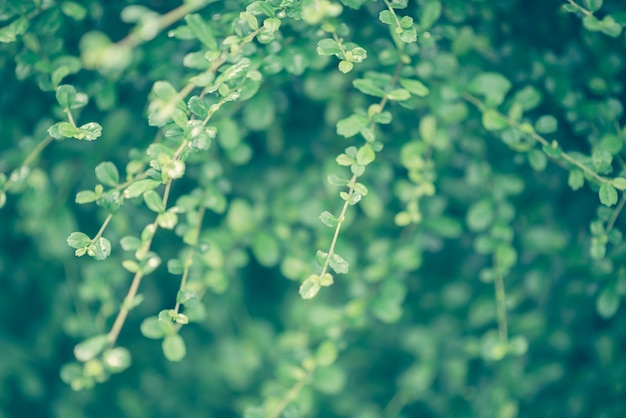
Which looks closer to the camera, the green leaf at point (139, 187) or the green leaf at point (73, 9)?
the green leaf at point (139, 187)

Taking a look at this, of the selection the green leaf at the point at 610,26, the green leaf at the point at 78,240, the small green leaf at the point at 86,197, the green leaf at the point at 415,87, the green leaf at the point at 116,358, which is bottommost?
the green leaf at the point at 116,358

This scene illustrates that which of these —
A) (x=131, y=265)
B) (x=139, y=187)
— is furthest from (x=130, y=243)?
(x=139, y=187)

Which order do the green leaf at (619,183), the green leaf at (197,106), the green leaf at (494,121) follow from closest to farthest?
1. the green leaf at (197,106)
2. the green leaf at (619,183)
3. the green leaf at (494,121)

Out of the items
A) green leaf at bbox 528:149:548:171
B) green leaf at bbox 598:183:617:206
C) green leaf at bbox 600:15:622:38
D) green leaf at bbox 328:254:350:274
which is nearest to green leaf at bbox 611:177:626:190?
green leaf at bbox 598:183:617:206

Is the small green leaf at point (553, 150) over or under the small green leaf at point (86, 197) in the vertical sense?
over

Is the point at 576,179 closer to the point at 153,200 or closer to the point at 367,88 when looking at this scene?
the point at 367,88

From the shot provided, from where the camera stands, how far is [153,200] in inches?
33.0

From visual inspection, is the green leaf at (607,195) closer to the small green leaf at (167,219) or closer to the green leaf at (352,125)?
the green leaf at (352,125)

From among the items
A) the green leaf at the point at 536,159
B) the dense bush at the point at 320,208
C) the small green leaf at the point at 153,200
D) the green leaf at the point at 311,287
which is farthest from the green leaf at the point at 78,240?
the green leaf at the point at 536,159

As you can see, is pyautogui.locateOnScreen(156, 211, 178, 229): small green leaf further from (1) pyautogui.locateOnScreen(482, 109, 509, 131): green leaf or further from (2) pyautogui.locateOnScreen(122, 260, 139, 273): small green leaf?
(1) pyautogui.locateOnScreen(482, 109, 509, 131): green leaf

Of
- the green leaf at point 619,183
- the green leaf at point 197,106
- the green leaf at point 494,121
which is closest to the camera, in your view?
the green leaf at point 197,106

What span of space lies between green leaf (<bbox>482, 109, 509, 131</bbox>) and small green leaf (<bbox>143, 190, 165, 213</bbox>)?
603mm

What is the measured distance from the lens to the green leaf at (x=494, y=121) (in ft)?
3.26

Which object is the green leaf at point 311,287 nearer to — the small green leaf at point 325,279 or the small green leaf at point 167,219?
the small green leaf at point 325,279
